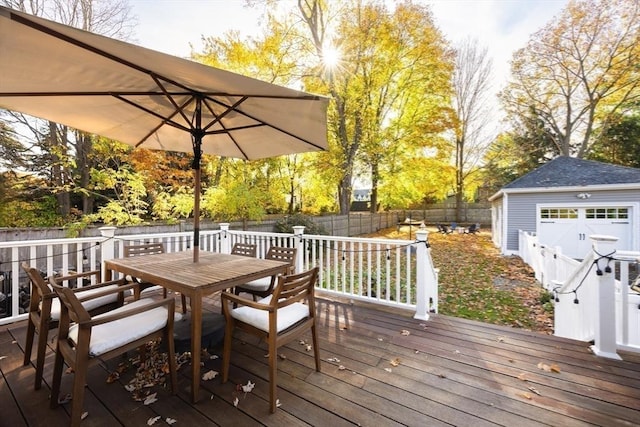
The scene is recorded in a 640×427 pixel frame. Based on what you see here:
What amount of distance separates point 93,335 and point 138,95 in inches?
77.7

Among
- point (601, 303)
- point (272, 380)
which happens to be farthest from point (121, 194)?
point (601, 303)

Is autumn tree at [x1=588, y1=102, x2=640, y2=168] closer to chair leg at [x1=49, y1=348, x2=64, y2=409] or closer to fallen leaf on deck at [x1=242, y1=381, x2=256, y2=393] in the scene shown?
fallen leaf on deck at [x1=242, y1=381, x2=256, y2=393]

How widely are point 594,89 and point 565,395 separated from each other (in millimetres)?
17277

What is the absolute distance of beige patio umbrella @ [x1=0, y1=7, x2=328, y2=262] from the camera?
158 cm

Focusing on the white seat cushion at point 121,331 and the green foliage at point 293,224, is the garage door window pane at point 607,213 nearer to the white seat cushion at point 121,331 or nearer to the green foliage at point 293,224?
the green foliage at point 293,224

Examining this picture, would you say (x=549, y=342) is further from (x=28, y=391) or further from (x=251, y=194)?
(x=251, y=194)

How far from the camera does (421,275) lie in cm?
323

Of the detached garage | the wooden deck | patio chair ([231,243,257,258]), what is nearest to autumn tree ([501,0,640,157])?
the detached garage

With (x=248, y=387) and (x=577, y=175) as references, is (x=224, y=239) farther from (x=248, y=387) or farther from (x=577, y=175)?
(x=577, y=175)

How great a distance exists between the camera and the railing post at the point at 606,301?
2480 millimetres

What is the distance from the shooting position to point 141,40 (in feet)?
24.4

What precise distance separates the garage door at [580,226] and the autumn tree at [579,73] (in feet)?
25.7

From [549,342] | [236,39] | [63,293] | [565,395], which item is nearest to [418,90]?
[236,39]

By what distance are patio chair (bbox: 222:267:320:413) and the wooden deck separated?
0.22 metres
